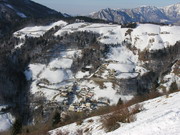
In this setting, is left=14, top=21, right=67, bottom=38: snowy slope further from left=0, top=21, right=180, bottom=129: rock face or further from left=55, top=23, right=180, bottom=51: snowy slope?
left=55, top=23, right=180, bottom=51: snowy slope

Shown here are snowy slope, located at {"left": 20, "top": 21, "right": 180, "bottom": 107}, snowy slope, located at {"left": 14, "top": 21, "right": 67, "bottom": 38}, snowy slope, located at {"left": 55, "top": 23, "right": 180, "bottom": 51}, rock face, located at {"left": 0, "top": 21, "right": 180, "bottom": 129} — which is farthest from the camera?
snowy slope, located at {"left": 14, "top": 21, "right": 67, "bottom": 38}

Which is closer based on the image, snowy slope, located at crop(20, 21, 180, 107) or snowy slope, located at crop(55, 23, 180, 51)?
snowy slope, located at crop(20, 21, 180, 107)

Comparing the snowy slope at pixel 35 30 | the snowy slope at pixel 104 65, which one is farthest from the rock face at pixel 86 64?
the snowy slope at pixel 35 30

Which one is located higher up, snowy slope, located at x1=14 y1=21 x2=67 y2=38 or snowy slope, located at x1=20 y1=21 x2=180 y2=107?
snowy slope, located at x1=14 y1=21 x2=67 y2=38

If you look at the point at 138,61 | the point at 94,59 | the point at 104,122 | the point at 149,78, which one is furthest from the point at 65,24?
the point at 104,122

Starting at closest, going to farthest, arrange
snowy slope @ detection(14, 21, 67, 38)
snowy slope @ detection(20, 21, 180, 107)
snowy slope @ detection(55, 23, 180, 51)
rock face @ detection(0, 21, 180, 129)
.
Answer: rock face @ detection(0, 21, 180, 129), snowy slope @ detection(20, 21, 180, 107), snowy slope @ detection(55, 23, 180, 51), snowy slope @ detection(14, 21, 67, 38)

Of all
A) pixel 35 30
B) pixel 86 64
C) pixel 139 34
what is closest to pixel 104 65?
pixel 86 64

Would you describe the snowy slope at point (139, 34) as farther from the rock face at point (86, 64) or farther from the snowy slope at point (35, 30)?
the snowy slope at point (35, 30)

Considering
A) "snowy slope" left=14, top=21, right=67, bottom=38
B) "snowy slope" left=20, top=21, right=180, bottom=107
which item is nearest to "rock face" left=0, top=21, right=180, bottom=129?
"snowy slope" left=20, top=21, right=180, bottom=107
